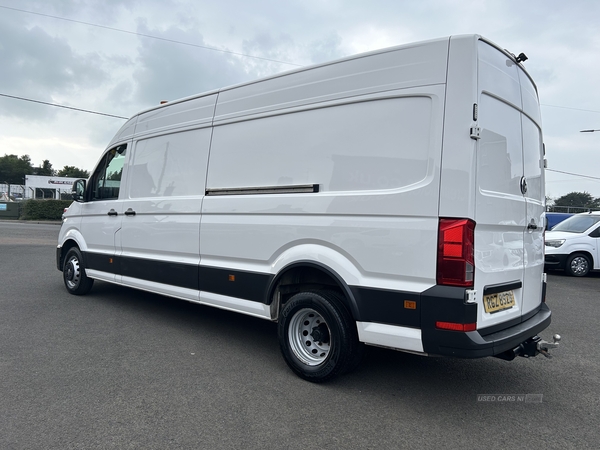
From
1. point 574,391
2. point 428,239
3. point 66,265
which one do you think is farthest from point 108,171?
point 574,391

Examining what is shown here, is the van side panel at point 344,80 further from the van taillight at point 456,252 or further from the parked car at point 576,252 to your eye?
the parked car at point 576,252

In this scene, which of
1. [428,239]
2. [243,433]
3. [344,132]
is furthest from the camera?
[344,132]

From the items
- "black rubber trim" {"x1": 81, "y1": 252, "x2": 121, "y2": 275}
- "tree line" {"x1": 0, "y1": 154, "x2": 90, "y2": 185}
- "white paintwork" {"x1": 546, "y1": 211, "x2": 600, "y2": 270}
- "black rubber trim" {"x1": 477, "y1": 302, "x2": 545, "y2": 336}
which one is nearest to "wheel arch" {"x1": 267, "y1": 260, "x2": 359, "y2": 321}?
"black rubber trim" {"x1": 477, "y1": 302, "x2": 545, "y2": 336}

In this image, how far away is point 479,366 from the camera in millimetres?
4492

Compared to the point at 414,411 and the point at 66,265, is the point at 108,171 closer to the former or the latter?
the point at 66,265

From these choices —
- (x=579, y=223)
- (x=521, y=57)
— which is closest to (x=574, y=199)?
(x=579, y=223)

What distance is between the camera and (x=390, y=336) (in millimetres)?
3441

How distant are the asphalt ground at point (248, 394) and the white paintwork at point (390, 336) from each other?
0.50 m

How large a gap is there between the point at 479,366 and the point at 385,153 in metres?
2.43

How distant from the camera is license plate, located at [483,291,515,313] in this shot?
11.0 ft

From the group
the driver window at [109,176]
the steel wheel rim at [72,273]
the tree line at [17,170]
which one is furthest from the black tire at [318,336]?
the tree line at [17,170]

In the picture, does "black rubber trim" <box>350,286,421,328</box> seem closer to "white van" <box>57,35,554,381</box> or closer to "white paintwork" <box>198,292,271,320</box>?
"white van" <box>57,35,554,381</box>

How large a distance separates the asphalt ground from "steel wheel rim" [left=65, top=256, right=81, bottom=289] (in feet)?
4.63

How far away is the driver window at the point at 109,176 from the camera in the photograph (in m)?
6.53
